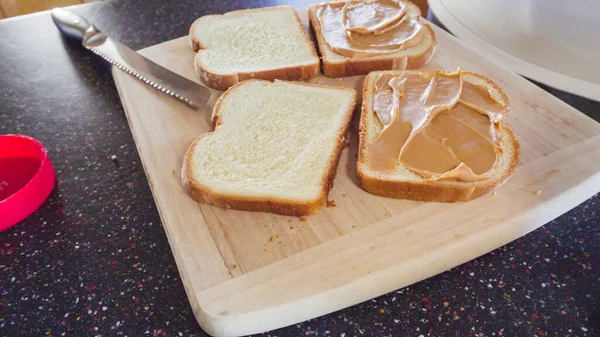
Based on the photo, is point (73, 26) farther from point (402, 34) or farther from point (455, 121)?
point (455, 121)

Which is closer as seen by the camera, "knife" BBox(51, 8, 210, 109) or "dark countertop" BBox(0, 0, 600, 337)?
"dark countertop" BBox(0, 0, 600, 337)

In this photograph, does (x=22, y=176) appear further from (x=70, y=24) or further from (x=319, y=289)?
(x=319, y=289)

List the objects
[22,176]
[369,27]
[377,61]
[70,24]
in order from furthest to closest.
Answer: [70,24] → [369,27] → [377,61] → [22,176]

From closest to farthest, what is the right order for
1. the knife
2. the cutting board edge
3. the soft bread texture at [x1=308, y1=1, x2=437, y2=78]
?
the cutting board edge
the knife
the soft bread texture at [x1=308, y1=1, x2=437, y2=78]

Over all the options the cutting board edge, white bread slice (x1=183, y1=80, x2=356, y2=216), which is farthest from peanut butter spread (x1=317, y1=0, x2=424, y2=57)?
the cutting board edge

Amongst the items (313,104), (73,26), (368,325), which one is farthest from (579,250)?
(73,26)

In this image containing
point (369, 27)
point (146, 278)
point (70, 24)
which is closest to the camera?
point (146, 278)

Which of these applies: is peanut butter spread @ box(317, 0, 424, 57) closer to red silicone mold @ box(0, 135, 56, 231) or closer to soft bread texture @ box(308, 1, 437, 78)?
soft bread texture @ box(308, 1, 437, 78)

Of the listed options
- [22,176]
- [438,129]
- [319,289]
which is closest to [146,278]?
[319,289]
